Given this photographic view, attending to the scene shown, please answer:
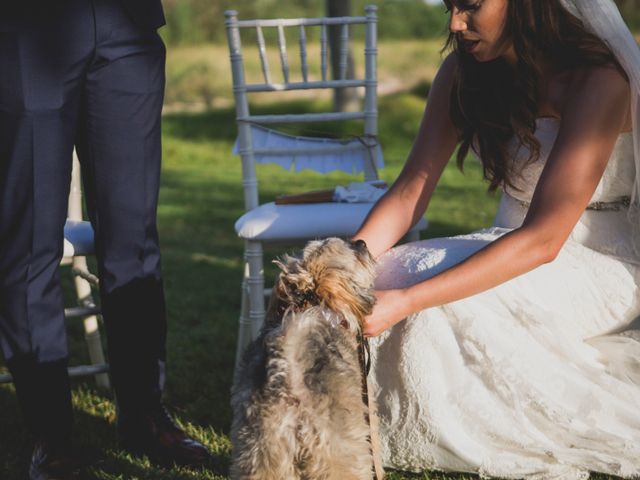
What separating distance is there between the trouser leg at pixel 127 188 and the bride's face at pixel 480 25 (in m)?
1.16

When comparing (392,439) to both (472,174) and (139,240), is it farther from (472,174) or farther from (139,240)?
(472,174)

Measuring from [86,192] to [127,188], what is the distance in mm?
197

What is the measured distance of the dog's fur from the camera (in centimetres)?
250

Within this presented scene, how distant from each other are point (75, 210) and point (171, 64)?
22040 mm

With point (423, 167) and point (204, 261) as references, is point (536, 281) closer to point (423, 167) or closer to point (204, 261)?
point (423, 167)

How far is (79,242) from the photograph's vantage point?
3.92m

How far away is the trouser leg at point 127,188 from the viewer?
3324 millimetres

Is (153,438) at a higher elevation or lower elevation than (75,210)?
lower

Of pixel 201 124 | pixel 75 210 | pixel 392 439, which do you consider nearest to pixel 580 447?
pixel 392 439

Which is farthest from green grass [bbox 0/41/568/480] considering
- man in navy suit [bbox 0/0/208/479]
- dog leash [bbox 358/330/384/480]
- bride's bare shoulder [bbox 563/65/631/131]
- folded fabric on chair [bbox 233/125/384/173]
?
bride's bare shoulder [bbox 563/65/631/131]

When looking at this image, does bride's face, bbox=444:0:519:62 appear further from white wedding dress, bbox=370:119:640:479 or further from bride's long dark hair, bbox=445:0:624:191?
white wedding dress, bbox=370:119:640:479

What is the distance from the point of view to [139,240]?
3.59 metres

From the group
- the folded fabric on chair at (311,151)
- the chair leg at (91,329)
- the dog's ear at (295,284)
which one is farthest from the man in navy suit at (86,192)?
the folded fabric on chair at (311,151)

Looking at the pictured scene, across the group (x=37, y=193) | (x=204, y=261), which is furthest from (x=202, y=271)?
(x=37, y=193)
